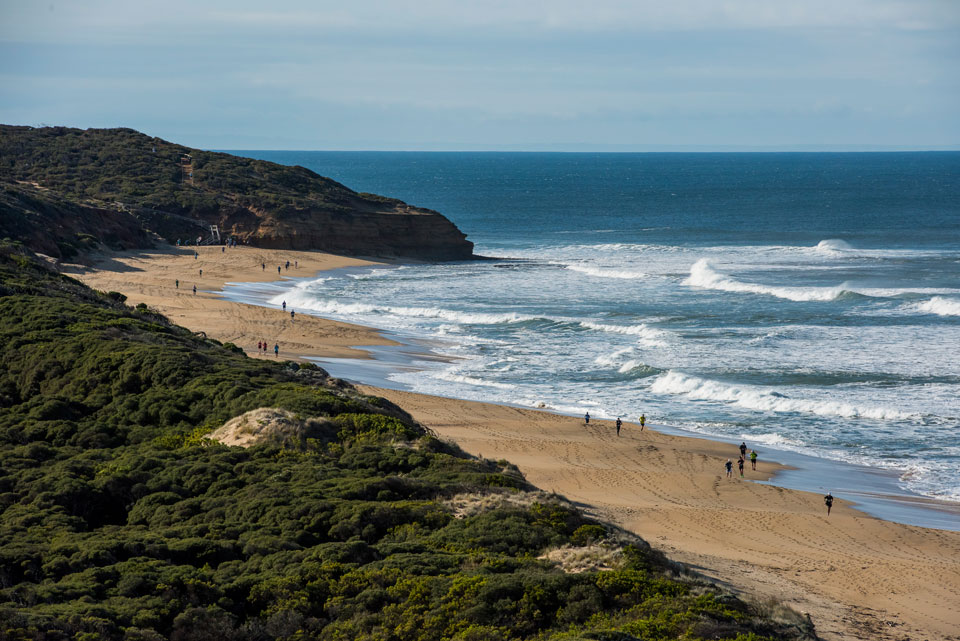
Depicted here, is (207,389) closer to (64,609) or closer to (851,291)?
(64,609)

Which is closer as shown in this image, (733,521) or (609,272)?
(733,521)

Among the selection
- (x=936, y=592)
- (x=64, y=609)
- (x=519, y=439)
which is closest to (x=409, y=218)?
(x=519, y=439)

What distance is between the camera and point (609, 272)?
204 ft

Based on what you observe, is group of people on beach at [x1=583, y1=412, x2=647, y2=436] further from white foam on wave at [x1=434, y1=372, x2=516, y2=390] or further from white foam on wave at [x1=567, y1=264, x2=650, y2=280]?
white foam on wave at [x1=567, y1=264, x2=650, y2=280]

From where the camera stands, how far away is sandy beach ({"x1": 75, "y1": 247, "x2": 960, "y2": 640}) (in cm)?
1622

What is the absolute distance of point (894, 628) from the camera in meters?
15.3

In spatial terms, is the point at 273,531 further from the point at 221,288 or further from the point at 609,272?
the point at 609,272

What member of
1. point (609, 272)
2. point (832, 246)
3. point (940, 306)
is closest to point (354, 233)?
point (609, 272)

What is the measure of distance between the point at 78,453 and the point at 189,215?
58.0 meters

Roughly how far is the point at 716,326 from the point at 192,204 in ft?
146

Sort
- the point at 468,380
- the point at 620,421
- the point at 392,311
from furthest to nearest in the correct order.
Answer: the point at 392,311 → the point at 468,380 → the point at 620,421

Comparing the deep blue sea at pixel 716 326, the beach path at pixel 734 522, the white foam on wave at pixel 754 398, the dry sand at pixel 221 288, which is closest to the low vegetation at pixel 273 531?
the beach path at pixel 734 522

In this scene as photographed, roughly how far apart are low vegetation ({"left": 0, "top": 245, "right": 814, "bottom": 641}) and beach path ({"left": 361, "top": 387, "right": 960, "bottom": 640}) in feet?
11.8

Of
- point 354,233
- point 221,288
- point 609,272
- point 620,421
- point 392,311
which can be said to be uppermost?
point 354,233
